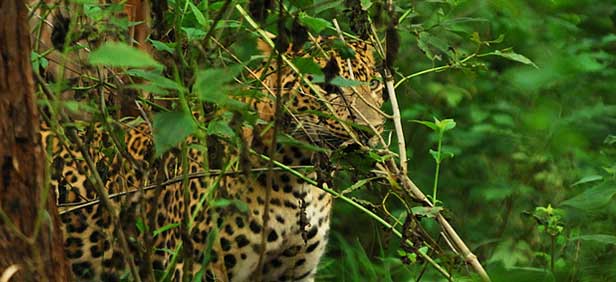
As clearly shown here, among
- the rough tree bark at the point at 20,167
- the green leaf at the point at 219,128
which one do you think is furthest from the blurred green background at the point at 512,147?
the rough tree bark at the point at 20,167

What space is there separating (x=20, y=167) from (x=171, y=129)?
517 mm

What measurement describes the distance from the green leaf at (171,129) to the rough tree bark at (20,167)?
38 cm

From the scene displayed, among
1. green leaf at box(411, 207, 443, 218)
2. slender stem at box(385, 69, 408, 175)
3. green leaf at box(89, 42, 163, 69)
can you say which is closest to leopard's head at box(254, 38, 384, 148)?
slender stem at box(385, 69, 408, 175)

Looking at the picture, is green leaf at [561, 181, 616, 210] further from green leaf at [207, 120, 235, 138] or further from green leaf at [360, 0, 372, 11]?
green leaf at [207, 120, 235, 138]

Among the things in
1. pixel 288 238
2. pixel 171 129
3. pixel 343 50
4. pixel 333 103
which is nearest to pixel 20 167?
pixel 171 129

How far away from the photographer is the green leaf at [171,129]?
2031mm

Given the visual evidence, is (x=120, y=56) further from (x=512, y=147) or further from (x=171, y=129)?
(x=512, y=147)

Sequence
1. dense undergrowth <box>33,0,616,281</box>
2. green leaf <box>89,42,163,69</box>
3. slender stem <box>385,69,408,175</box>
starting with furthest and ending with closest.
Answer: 1. slender stem <box>385,69,408,175</box>
2. dense undergrowth <box>33,0,616,281</box>
3. green leaf <box>89,42,163,69</box>

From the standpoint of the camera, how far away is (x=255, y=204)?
4.69 m

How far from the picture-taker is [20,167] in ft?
7.98

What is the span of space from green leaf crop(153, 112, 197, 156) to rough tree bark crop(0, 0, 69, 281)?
38cm

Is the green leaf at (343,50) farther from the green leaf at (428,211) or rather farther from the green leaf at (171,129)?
the green leaf at (428,211)

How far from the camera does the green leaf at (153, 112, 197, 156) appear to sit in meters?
2.03

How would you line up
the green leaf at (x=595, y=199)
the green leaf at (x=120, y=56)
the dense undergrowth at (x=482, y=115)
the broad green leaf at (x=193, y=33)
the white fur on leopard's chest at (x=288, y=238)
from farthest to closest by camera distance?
the white fur on leopard's chest at (x=288, y=238), the green leaf at (x=595, y=199), the broad green leaf at (x=193, y=33), the dense undergrowth at (x=482, y=115), the green leaf at (x=120, y=56)
